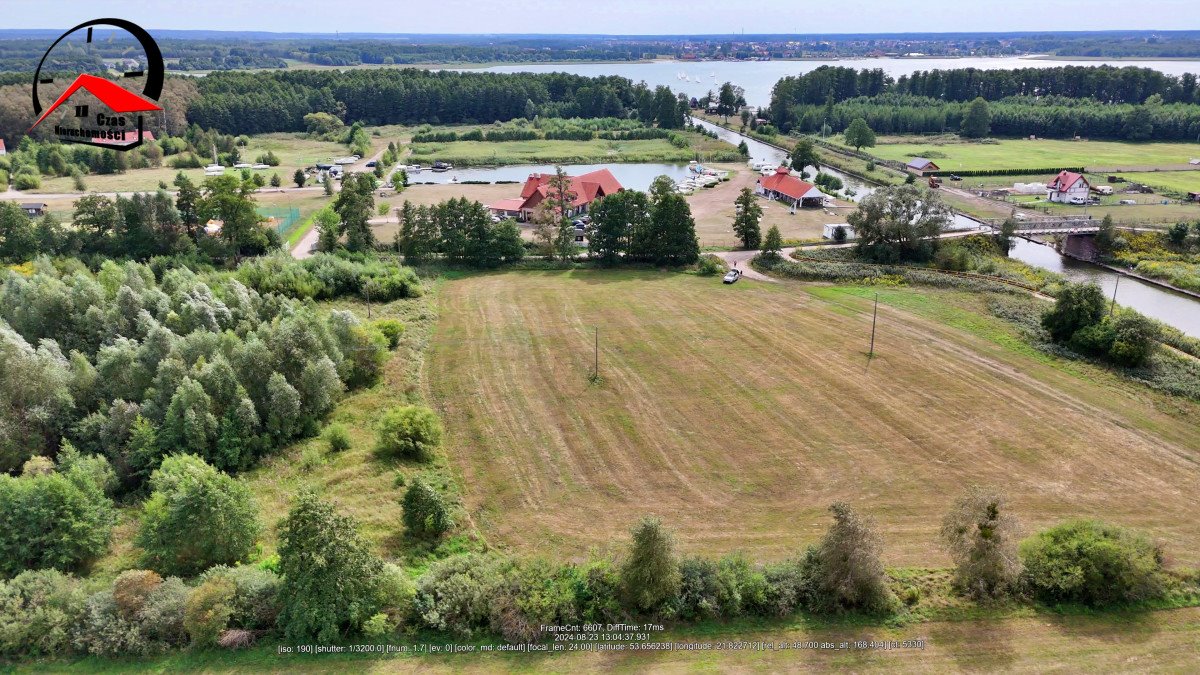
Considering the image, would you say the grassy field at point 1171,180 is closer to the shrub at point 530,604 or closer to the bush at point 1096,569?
the bush at point 1096,569

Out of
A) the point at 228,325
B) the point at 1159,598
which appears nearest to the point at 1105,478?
the point at 1159,598

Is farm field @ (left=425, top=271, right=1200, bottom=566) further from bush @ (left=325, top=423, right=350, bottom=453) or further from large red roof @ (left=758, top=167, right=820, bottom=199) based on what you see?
large red roof @ (left=758, top=167, right=820, bottom=199)

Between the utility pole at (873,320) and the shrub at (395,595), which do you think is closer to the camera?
the shrub at (395,595)

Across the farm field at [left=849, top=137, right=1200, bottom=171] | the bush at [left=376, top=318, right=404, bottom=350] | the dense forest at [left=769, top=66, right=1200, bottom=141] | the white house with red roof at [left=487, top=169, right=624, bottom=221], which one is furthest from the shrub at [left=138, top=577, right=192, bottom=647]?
the dense forest at [left=769, top=66, right=1200, bottom=141]

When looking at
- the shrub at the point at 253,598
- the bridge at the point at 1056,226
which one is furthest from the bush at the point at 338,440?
the bridge at the point at 1056,226

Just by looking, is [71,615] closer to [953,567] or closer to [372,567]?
[372,567]

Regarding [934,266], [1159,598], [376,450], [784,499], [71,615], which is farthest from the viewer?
[934,266]
